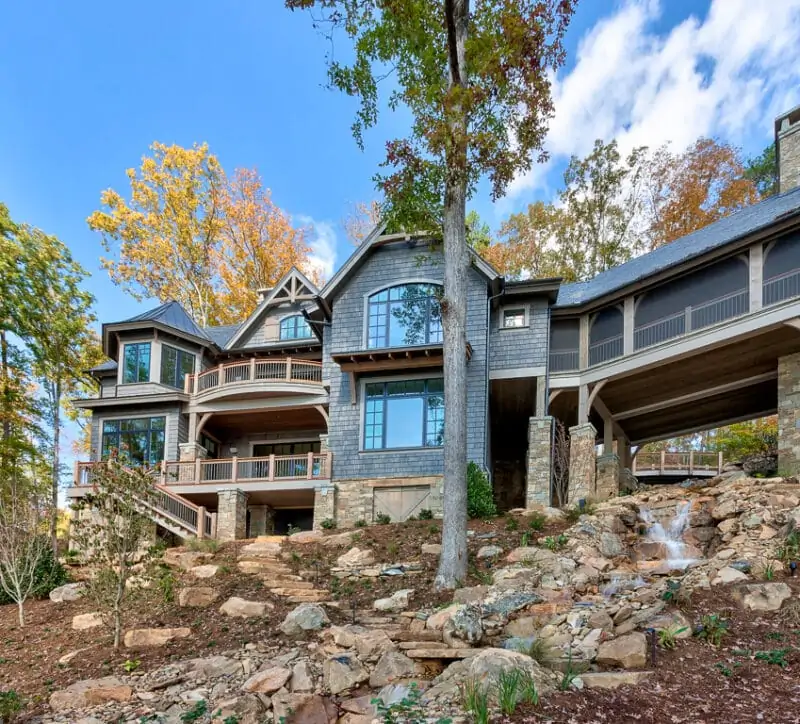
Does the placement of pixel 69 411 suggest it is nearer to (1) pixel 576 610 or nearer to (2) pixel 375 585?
(2) pixel 375 585

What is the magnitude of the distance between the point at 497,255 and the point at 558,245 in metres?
2.71

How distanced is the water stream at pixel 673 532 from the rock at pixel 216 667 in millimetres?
6856

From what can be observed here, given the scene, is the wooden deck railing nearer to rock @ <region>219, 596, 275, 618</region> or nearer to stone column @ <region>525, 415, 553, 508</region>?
stone column @ <region>525, 415, 553, 508</region>

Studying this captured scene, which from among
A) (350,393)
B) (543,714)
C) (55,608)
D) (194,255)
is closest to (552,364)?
A: (350,393)

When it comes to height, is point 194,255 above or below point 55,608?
above

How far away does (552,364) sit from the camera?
1933 centimetres

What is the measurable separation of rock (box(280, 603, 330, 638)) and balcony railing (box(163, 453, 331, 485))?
8588mm

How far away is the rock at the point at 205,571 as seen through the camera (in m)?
12.7

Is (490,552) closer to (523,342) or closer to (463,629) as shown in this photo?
(463,629)

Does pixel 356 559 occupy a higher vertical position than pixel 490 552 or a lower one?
lower

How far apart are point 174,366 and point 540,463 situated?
38.9ft

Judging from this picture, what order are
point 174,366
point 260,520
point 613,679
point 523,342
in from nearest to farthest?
point 613,679
point 523,342
point 260,520
point 174,366

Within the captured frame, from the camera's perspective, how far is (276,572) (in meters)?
12.7

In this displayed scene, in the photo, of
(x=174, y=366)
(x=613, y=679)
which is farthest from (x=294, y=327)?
(x=613, y=679)
